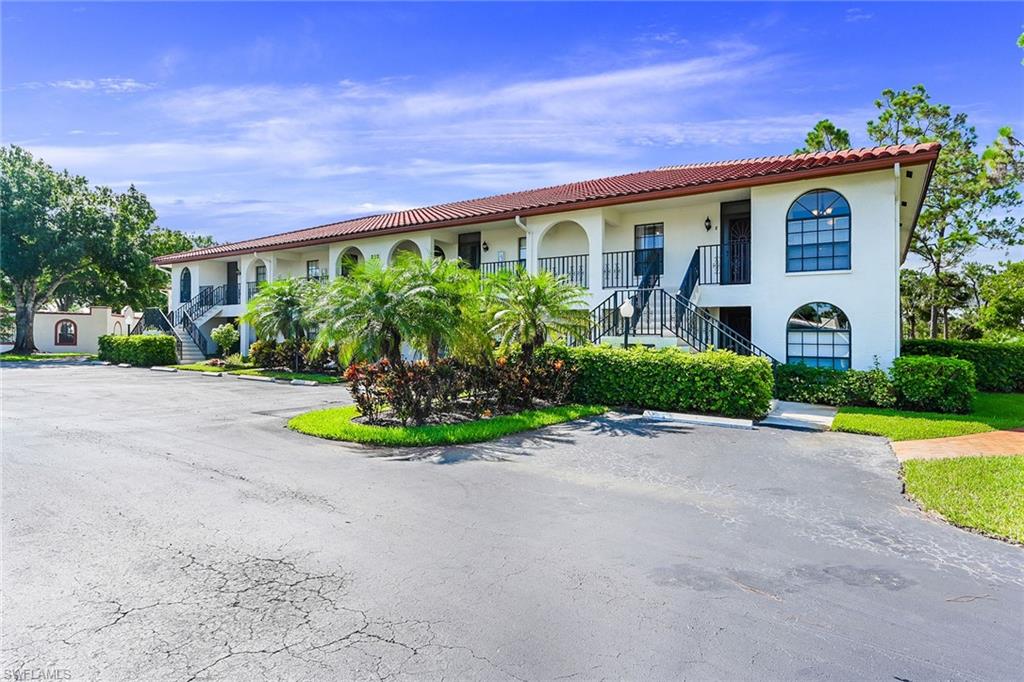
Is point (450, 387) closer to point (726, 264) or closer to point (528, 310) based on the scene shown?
point (528, 310)

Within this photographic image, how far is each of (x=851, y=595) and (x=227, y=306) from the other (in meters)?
29.4

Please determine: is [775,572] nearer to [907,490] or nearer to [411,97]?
[907,490]

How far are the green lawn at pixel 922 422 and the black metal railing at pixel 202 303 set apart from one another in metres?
27.8

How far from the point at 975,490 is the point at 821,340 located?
8.27 m

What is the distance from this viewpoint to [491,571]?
4.07 metres

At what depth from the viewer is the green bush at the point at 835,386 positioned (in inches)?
480

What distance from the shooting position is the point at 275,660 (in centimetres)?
295

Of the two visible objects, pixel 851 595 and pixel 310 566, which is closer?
pixel 851 595

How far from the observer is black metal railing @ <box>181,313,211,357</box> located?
26562mm

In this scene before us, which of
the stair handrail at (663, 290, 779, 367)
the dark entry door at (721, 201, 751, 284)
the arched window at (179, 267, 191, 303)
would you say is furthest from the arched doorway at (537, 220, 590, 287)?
the arched window at (179, 267, 191, 303)

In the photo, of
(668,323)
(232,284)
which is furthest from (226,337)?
(668,323)

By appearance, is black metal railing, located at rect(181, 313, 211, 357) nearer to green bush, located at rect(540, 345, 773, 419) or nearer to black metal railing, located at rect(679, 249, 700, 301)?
green bush, located at rect(540, 345, 773, 419)

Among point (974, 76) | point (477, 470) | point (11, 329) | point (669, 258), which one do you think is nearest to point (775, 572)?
point (477, 470)

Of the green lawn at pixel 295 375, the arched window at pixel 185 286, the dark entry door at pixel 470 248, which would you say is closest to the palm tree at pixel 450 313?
the green lawn at pixel 295 375
